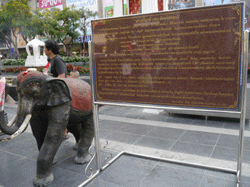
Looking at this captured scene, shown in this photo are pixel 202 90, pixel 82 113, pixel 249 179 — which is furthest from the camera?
pixel 82 113

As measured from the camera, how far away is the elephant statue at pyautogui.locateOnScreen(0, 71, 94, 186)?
2.64m

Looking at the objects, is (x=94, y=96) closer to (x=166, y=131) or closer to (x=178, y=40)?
(x=178, y=40)

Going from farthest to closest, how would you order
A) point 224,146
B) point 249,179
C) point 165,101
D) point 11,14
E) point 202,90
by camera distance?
point 11,14 < point 224,146 < point 249,179 < point 165,101 < point 202,90

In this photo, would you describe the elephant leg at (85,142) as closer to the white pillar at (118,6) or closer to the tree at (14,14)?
the white pillar at (118,6)

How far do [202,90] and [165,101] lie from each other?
415 mm

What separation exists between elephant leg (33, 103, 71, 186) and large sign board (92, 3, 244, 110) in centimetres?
57

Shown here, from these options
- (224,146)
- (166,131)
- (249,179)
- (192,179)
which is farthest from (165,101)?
(166,131)

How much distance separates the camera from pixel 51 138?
291cm

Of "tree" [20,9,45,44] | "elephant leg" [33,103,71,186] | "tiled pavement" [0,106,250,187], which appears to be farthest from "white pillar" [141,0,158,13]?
"tree" [20,9,45,44]

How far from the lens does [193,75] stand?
2.38 meters

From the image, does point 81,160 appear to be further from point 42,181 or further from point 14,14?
point 14,14

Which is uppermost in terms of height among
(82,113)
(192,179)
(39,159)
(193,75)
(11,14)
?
(11,14)

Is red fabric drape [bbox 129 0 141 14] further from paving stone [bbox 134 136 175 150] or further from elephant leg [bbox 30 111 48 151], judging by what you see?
elephant leg [bbox 30 111 48 151]

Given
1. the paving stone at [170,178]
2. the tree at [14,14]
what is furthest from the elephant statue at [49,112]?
the tree at [14,14]
